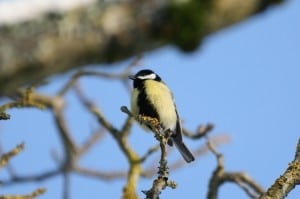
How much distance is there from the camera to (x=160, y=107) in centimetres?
540

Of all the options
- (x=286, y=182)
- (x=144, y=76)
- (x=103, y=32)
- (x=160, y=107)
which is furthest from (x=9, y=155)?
(x=144, y=76)

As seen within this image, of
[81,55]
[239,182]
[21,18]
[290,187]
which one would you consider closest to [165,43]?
[81,55]

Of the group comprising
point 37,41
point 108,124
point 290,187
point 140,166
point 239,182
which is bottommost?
point 37,41

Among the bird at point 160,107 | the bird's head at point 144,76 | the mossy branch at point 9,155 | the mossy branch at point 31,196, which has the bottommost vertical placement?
the mossy branch at point 31,196

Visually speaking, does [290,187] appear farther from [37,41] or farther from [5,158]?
[37,41]

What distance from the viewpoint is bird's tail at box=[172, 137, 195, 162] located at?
211 inches

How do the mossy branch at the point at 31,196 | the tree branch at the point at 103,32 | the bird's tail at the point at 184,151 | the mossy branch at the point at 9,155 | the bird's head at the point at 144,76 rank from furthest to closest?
the bird's head at the point at 144,76, the bird's tail at the point at 184,151, the mossy branch at the point at 9,155, the mossy branch at the point at 31,196, the tree branch at the point at 103,32

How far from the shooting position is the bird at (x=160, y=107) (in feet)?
17.6

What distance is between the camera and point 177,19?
1.20 m

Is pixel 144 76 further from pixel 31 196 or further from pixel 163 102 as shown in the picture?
pixel 31 196

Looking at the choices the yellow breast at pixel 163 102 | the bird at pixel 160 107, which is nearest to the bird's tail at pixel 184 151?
the bird at pixel 160 107

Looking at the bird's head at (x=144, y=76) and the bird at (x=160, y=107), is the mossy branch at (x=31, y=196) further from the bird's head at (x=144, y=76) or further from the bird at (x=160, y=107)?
the bird's head at (x=144, y=76)

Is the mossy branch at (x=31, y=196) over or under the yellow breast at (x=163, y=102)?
under

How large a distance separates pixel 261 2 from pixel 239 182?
3.27 metres
